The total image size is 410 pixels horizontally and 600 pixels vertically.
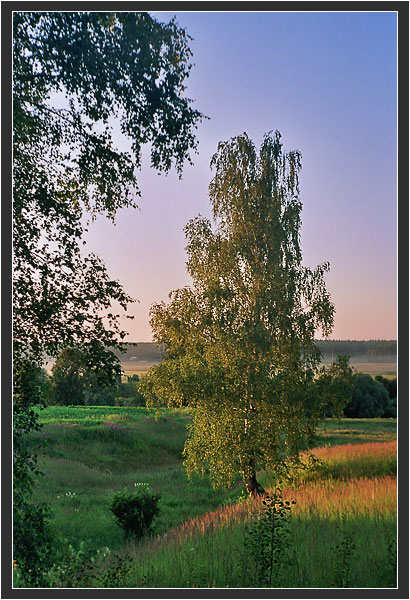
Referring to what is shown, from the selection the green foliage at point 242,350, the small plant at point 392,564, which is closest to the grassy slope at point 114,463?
the green foliage at point 242,350

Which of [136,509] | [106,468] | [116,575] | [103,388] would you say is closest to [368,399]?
[136,509]

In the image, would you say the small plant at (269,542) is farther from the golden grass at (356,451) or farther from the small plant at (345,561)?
the golden grass at (356,451)

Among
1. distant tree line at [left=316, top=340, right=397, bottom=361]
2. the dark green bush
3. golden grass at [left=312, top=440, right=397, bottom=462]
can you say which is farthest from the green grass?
distant tree line at [left=316, top=340, right=397, bottom=361]

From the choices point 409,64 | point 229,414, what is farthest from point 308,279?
point 409,64

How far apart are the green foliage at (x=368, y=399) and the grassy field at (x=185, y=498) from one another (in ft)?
0.30

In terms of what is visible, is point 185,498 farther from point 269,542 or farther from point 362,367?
point 362,367

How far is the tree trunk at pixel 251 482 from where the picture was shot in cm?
526

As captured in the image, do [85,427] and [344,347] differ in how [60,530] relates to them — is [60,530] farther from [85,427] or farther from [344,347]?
[344,347]

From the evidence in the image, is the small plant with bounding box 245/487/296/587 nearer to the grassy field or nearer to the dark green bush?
the grassy field

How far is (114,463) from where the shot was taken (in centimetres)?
527

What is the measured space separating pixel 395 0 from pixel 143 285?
4023 millimetres

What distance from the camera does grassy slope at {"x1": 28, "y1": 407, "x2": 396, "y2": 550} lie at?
4.88 meters

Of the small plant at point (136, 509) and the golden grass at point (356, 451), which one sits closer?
the small plant at point (136, 509)

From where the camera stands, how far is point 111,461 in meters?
5.30
